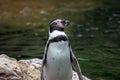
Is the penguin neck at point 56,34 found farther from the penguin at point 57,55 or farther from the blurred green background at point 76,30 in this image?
the blurred green background at point 76,30

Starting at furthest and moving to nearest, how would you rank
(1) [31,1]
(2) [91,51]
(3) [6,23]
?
(1) [31,1] < (3) [6,23] < (2) [91,51]

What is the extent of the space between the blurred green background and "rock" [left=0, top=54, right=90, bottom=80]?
1905 millimetres

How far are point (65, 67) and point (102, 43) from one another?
6.79 meters

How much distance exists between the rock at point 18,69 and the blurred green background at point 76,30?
6.25 feet

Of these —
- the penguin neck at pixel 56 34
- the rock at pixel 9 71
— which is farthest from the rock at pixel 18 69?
the penguin neck at pixel 56 34

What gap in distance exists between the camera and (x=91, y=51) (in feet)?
40.8

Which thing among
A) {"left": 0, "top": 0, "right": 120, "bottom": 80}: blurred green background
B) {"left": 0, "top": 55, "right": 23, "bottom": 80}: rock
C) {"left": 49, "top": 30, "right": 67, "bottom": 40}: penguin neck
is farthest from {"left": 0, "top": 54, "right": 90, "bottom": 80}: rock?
{"left": 0, "top": 0, "right": 120, "bottom": 80}: blurred green background

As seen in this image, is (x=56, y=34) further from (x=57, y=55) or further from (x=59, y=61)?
(x=59, y=61)

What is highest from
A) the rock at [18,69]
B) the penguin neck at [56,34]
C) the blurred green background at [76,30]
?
the penguin neck at [56,34]

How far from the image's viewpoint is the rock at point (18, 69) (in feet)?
23.4

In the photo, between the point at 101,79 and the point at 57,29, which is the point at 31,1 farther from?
the point at 57,29

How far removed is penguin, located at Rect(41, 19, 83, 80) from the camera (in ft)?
22.5

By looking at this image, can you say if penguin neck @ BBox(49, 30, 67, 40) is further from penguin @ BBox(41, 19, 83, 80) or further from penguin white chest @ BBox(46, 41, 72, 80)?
penguin white chest @ BBox(46, 41, 72, 80)

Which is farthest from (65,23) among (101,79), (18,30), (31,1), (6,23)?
(31,1)
